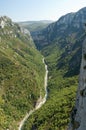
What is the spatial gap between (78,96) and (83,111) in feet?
10.6

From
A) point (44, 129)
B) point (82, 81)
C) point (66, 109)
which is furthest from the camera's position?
point (66, 109)

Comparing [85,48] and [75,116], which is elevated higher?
[85,48]

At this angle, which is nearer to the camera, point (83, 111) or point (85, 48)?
point (83, 111)

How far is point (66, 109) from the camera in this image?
6919 inches

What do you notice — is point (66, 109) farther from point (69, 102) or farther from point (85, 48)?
point (85, 48)

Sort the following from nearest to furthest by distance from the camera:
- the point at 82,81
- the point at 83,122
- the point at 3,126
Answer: the point at 83,122 → the point at 82,81 → the point at 3,126

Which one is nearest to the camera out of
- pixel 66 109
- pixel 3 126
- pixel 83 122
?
pixel 83 122

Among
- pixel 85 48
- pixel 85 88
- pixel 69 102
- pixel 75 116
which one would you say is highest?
pixel 85 48

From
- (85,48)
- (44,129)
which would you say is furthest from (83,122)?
(44,129)

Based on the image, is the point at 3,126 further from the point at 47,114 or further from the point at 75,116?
the point at 75,116

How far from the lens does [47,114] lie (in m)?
188

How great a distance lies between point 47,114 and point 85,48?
153m

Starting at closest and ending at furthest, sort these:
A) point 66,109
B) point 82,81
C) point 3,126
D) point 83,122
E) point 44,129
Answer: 1. point 83,122
2. point 82,81
3. point 44,129
4. point 66,109
5. point 3,126

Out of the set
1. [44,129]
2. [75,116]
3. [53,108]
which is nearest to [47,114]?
[53,108]
